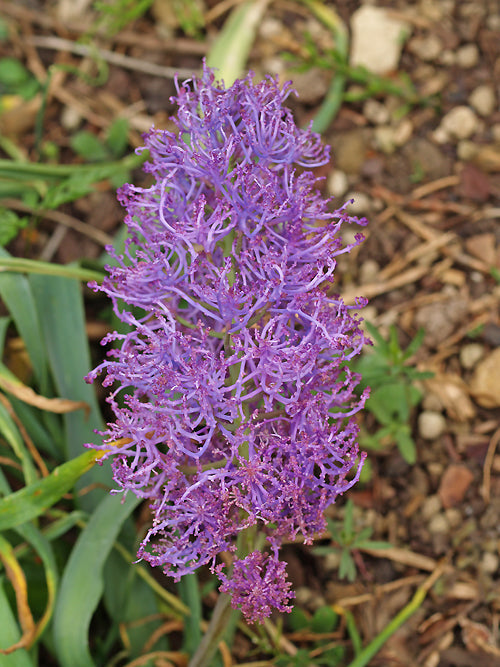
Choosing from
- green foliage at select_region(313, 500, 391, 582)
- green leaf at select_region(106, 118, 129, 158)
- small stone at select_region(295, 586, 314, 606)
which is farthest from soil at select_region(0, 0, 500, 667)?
green foliage at select_region(313, 500, 391, 582)

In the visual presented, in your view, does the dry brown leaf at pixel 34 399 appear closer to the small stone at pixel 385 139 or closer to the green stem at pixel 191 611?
the green stem at pixel 191 611

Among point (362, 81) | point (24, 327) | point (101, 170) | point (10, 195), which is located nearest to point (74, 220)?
point (10, 195)

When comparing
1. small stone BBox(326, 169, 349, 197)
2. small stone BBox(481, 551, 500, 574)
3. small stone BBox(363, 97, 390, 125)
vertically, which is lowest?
small stone BBox(481, 551, 500, 574)

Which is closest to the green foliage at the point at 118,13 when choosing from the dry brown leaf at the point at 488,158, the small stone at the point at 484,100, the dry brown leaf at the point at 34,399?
the small stone at the point at 484,100

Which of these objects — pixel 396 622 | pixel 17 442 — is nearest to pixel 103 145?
pixel 17 442

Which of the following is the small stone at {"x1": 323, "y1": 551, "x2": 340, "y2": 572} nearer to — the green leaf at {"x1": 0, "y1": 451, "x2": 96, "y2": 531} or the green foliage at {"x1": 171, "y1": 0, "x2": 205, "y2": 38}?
the green leaf at {"x1": 0, "y1": 451, "x2": 96, "y2": 531}

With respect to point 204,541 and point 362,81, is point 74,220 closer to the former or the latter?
point 362,81
